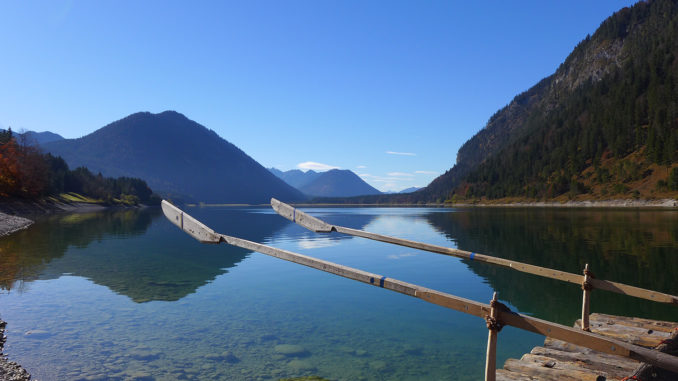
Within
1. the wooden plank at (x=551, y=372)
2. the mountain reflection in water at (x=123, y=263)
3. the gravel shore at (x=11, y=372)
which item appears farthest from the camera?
the mountain reflection in water at (x=123, y=263)

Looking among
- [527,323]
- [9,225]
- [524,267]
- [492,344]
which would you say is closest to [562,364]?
[524,267]

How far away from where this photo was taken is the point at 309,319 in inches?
553

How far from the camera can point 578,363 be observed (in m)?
7.21

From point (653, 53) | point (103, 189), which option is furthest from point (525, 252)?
point (653, 53)

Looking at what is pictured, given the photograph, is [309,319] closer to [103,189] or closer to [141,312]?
[141,312]

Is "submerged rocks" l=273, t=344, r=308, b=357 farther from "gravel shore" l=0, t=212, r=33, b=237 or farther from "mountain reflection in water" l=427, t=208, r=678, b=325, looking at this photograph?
"gravel shore" l=0, t=212, r=33, b=237

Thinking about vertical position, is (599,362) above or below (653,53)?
below

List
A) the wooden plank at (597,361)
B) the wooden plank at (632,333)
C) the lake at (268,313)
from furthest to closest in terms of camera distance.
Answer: the lake at (268,313), the wooden plank at (632,333), the wooden plank at (597,361)

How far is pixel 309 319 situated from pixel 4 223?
201 feet

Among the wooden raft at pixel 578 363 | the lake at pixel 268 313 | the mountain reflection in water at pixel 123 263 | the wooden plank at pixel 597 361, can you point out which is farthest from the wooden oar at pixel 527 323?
the mountain reflection in water at pixel 123 263

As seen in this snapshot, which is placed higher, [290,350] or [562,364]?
[562,364]

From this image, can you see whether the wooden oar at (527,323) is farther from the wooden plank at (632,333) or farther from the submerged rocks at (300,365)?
the wooden plank at (632,333)

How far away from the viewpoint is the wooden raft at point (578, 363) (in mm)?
6648

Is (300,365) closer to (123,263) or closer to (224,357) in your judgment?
(224,357)
